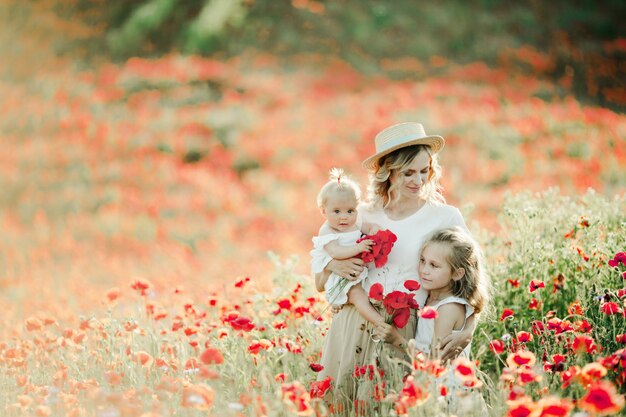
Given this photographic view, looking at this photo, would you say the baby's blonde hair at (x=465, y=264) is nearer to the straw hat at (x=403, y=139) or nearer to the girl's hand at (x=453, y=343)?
the girl's hand at (x=453, y=343)

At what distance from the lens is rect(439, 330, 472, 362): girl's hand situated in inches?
117

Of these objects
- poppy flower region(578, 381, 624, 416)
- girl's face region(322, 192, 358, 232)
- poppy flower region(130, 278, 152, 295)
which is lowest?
poppy flower region(578, 381, 624, 416)

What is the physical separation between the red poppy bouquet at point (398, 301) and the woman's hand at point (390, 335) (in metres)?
0.04

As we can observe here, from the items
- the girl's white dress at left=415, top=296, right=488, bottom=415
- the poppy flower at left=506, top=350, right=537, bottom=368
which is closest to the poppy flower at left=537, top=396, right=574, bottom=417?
the poppy flower at left=506, top=350, right=537, bottom=368

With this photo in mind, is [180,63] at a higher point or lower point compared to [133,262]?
higher

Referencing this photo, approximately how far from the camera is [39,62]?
461 inches

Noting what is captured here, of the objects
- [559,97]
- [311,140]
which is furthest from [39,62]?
[559,97]

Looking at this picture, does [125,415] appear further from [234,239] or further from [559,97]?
[559,97]

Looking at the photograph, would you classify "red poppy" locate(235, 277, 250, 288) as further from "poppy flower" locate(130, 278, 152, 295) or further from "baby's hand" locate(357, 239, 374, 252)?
"baby's hand" locate(357, 239, 374, 252)

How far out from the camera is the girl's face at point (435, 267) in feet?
10.1

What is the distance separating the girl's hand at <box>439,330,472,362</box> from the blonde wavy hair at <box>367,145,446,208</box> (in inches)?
25.4

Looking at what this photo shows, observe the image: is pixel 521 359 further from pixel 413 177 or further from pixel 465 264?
pixel 413 177

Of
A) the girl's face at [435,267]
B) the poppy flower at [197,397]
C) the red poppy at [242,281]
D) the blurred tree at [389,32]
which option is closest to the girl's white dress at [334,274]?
the girl's face at [435,267]

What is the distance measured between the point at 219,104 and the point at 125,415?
29.8 feet
